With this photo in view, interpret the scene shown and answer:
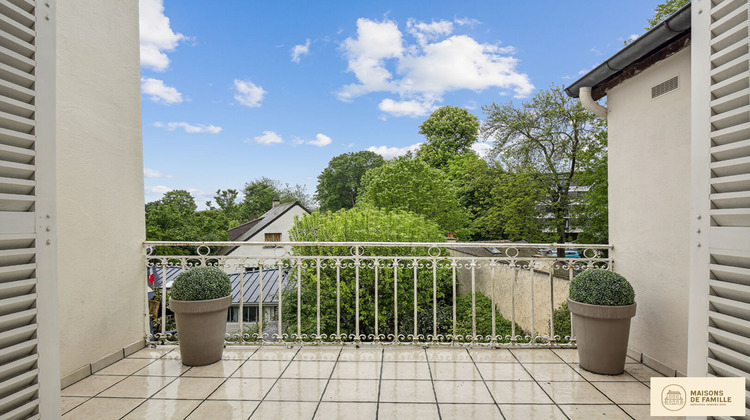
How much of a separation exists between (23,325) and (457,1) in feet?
74.5

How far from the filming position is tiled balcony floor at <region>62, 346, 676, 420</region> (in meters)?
2.50

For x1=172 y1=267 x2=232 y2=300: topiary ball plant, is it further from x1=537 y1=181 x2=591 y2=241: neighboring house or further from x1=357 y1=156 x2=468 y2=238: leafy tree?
x1=537 y1=181 x2=591 y2=241: neighboring house

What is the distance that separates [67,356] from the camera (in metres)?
2.89

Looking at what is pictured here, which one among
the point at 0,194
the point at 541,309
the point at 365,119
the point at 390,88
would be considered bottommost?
the point at 541,309

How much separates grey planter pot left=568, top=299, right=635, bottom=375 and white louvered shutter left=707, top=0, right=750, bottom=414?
6.03ft

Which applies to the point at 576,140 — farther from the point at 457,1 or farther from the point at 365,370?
the point at 365,370

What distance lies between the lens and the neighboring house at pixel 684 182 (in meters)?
1.22

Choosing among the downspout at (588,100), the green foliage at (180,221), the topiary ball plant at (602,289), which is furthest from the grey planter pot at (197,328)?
the green foliage at (180,221)

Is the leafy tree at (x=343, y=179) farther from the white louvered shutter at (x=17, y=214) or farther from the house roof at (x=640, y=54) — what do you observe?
the white louvered shutter at (x=17, y=214)

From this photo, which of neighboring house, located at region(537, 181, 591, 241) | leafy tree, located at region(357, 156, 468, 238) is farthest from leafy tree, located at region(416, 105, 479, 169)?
neighboring house, located at region(537, 181, 591, 241)

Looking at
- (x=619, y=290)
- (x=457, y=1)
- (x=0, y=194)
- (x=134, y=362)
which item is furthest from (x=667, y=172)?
(x=457, y=1)

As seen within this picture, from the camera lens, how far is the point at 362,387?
2.87 meters

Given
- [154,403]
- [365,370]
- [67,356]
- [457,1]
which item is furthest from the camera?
[457,1]

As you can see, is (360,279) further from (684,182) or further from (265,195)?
(265,195)
